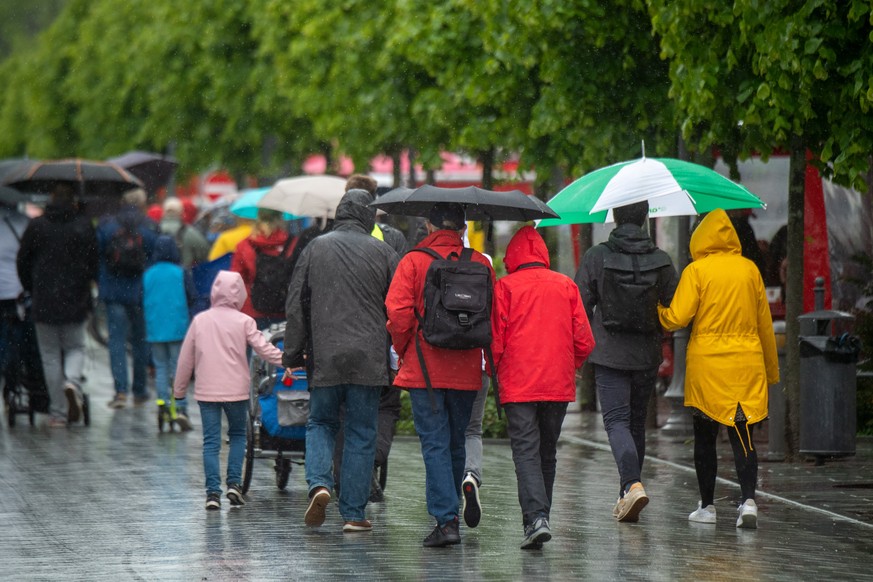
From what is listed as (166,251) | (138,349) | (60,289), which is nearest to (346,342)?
(60,289)

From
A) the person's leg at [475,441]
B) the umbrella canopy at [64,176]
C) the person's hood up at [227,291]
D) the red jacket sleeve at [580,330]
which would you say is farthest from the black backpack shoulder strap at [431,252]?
the umbrella canopy at [64,176]

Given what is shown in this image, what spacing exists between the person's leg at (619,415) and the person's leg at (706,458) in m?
0.39

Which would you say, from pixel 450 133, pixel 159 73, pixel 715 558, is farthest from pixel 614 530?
pixel 159 73

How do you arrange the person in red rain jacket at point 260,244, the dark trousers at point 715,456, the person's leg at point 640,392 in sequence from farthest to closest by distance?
the person in red rain jacket at point 260,244 → the person's leg at point 640,392 → the dark trousers at point 715,456

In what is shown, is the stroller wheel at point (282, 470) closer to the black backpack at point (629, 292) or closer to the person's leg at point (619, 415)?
the person's leg at point (619, 415)

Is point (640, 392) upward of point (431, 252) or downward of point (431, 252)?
downward

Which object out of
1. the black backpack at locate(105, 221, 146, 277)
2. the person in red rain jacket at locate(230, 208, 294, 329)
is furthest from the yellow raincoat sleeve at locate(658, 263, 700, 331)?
the black backpack at locate(105, 221, 146, 277)

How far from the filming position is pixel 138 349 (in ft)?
56.3

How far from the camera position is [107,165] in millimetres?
16672

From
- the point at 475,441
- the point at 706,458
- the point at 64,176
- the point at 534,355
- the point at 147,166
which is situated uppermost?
the point at 147,166

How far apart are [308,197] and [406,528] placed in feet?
12.3

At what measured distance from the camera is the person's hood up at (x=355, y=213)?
9.18 meters

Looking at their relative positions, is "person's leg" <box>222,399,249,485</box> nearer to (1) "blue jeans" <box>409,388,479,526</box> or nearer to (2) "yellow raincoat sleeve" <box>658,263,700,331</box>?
(1) "blue jeans" <box>409,388,479,526</box>

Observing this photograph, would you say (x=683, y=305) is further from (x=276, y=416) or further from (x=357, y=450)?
(x=276, y=416)
